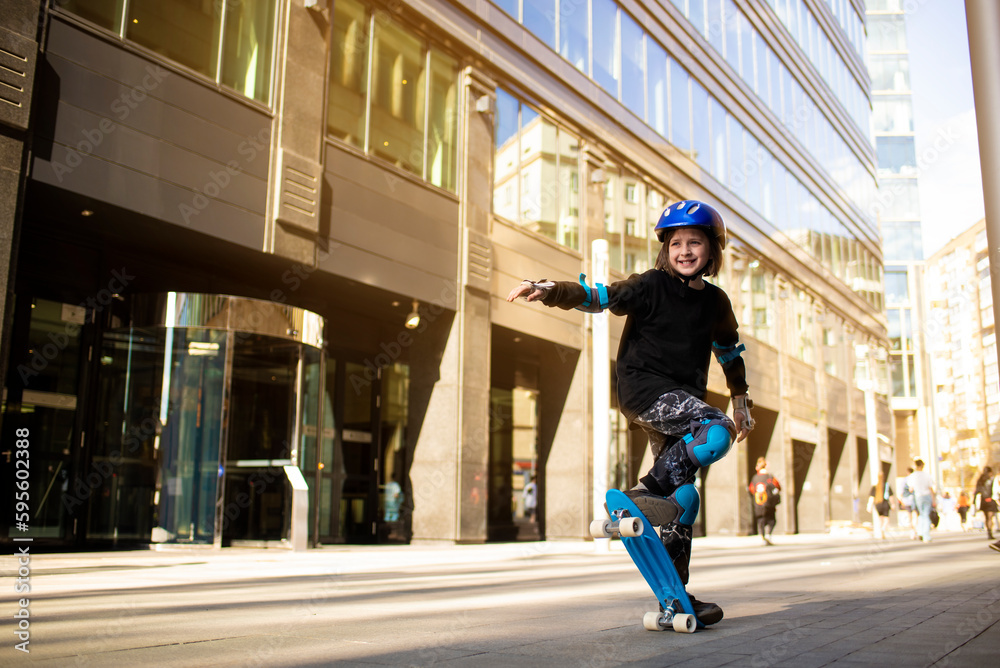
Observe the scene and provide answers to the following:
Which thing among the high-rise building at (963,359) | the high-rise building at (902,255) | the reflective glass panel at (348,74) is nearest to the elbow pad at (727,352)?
the reflective glass panel at (348,74)

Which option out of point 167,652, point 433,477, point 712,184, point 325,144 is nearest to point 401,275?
point 325,144

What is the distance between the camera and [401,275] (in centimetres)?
1497

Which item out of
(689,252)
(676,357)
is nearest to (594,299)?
(676,357)

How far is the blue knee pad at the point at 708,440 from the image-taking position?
11.4 ft

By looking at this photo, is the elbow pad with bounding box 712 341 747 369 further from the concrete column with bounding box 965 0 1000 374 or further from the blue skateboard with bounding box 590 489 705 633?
the concrete column with bounding box 965 0 1000 374

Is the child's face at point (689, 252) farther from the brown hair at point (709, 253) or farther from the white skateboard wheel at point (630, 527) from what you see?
the white skateboard wheel at point (630, 527)

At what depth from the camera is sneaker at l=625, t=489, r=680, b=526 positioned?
3.58 metres

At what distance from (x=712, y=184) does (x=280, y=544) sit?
18.8m

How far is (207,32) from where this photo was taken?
483 inches

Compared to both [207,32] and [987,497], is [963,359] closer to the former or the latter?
[987,497]

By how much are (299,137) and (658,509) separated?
1105 centimetres

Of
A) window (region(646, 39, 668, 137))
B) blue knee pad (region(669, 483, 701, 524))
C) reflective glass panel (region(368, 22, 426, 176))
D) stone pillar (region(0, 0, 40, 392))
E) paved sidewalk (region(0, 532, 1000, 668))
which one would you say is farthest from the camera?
window (region(646, 39, 668, 137))

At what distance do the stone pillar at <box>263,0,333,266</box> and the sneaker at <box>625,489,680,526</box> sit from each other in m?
9.93

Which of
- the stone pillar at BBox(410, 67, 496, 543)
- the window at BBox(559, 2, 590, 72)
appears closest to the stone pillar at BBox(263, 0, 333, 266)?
the stone pillar at BBox(410, 67, 496, 543)
